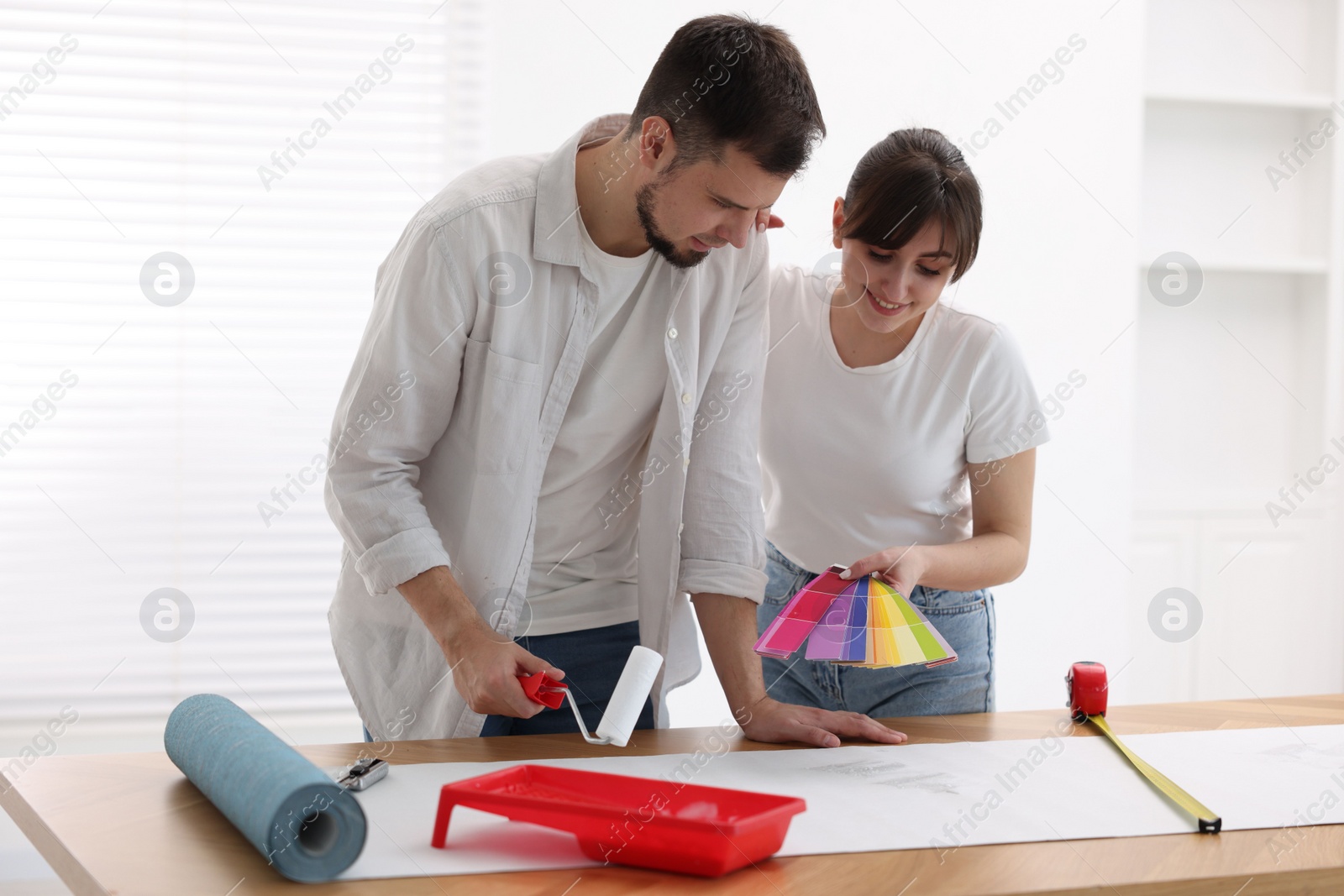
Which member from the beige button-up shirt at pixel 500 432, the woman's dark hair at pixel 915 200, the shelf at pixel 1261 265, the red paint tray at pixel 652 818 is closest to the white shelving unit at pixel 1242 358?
the shelf at pixel 1261 265

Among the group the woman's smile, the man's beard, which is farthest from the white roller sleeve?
the woman's smile

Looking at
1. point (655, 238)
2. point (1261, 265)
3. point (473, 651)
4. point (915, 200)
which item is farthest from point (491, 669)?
point (1261, 265)

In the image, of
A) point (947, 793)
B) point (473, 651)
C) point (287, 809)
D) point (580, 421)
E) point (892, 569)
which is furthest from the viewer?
point (580, 421)

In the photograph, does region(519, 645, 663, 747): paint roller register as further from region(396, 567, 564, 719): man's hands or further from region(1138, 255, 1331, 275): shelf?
region(1138, 255, 1331, 275): shelf

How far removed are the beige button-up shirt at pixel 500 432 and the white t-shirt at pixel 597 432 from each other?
0.03 m

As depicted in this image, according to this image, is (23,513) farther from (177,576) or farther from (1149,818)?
(1149,818)

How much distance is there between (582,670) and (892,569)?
1.57 ft

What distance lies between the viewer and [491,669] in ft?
3.96

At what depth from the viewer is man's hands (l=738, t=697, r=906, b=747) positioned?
1311 mm

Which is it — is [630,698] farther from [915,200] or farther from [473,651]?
[915,200]

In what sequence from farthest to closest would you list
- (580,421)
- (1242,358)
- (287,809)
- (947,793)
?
(1242,358), (580,421), (947,793), (287,809)

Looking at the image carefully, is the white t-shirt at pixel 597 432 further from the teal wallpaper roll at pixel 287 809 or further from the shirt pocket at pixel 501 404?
the teal wallpaper roll at pixel 287 809

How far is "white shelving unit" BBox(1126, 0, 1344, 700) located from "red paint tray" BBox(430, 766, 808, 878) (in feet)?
8.21

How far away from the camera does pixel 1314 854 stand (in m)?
1.01
